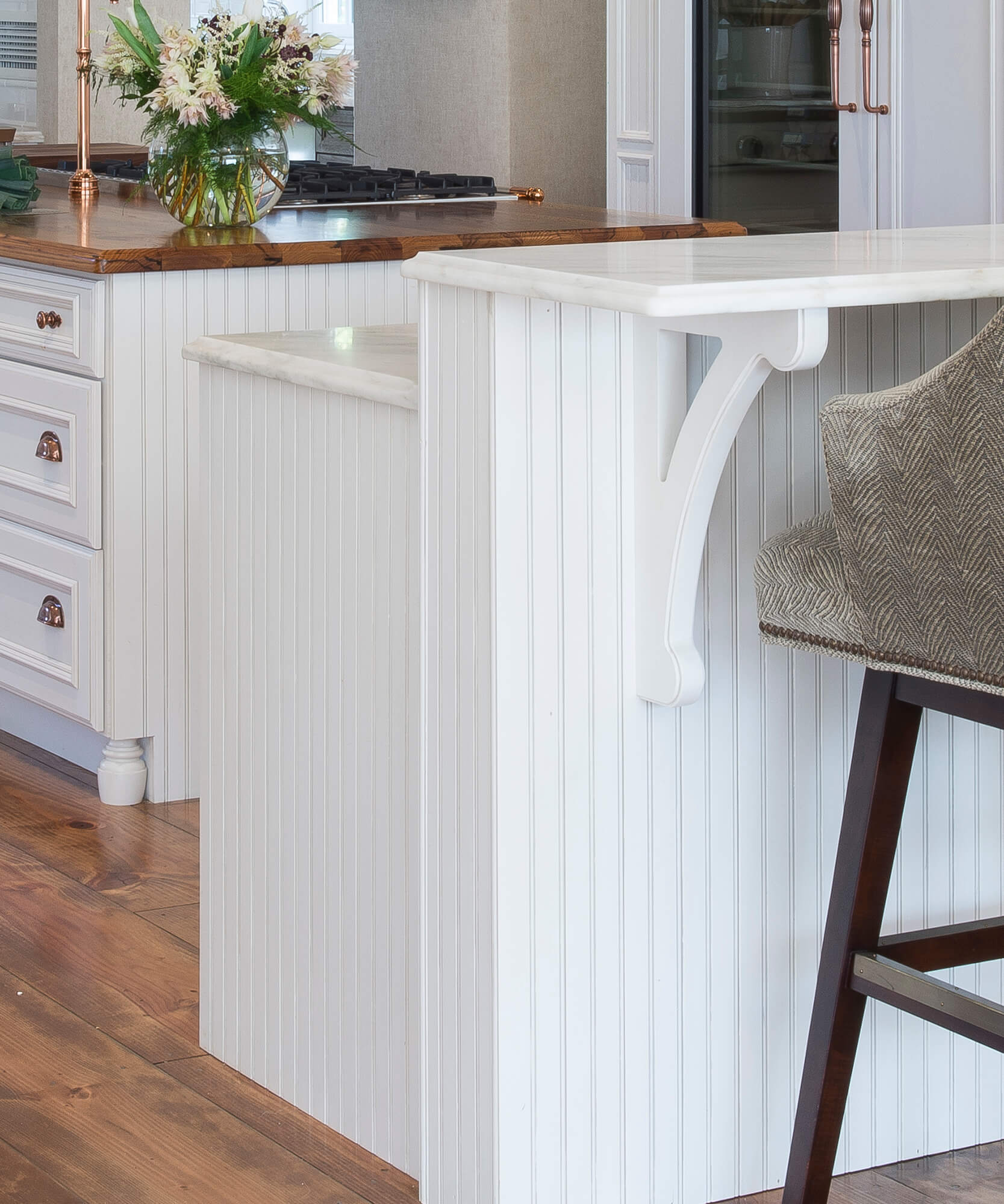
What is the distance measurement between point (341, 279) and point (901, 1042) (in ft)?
5.47

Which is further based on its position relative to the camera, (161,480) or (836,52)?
(836,52)

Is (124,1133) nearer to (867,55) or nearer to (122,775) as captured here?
(122,775)

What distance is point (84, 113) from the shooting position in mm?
3641

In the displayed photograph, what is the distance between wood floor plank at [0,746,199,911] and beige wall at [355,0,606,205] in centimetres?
337

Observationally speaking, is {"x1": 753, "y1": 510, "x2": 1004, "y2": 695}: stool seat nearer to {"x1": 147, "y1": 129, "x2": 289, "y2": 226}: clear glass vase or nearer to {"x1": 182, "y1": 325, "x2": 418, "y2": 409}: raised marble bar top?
{"x1": 182, "y1": 325, "x2": 418, "y2": 409}: raised marble bar top

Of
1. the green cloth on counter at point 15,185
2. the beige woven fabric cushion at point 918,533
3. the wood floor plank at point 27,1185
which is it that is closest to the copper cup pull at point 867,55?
the green cloth on counter at point 15,185

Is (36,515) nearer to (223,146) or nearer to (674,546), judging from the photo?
(223,146)

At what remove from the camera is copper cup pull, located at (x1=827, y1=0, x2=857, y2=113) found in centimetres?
394

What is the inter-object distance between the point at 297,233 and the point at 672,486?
1.78m

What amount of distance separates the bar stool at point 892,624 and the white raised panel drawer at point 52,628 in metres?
1.62

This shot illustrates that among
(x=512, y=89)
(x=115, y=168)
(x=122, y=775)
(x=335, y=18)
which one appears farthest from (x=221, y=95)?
(x=335, y=18)

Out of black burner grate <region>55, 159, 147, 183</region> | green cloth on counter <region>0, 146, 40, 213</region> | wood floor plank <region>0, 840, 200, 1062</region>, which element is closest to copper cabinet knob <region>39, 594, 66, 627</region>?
wood floor plank <region>0, 840, 200, 1062</region>

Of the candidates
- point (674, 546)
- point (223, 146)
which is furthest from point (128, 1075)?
point (223, 146)

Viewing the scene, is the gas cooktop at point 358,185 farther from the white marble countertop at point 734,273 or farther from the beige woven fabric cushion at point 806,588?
the beige woven fabric cushion at point 806,588
